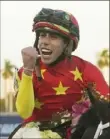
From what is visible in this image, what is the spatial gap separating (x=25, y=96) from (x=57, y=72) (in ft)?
1.27

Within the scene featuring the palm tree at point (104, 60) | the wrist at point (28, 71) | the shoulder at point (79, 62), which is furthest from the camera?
the palm tree at point (104, 60)

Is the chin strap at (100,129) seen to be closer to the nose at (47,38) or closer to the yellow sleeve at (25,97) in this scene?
the yellow sleeve at (25,97)

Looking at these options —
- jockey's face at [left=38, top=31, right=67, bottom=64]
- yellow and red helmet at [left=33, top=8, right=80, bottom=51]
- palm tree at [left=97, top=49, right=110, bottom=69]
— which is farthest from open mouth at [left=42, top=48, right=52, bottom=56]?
palm tree at [left=97, top=49, right=110, bottom=69]

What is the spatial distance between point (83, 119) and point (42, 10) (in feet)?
2.87

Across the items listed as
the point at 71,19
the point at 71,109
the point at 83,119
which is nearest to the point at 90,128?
the point at 83,119

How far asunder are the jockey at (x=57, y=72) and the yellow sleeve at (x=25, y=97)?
0.06 metres

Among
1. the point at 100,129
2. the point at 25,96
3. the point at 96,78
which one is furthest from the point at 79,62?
the point at 100,129

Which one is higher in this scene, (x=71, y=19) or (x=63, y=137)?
(x=71, y=19)

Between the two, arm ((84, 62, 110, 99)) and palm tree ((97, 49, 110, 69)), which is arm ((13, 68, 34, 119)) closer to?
arm ((84, 62, 110, 99))

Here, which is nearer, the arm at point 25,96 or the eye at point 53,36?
the arm at point 25,96

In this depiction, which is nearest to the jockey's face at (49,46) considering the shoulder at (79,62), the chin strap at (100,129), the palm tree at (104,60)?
the shoulder at (79,62)

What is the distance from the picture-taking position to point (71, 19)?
10.9 ft

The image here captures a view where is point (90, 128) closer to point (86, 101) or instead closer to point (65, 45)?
point (86, 101)

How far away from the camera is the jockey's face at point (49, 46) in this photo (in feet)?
10.4
